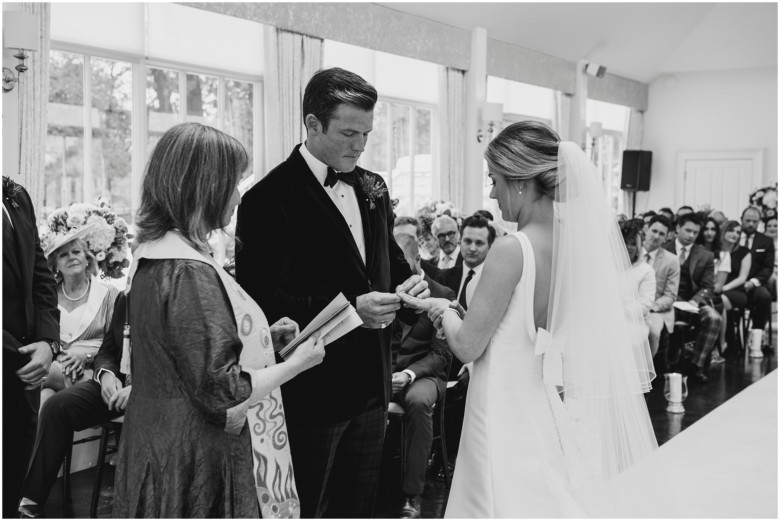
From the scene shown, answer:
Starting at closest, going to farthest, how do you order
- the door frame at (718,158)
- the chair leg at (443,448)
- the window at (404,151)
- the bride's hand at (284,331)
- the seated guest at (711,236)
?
the bride's hand at (284,331)
the chair leg at (443,448)
the seated guest at (711,236)
the window at (404,151)
the door frame at (718,158)

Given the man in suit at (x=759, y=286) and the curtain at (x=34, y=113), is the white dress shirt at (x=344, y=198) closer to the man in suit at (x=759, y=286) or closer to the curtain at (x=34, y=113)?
the curtain at (x=34, y=113)

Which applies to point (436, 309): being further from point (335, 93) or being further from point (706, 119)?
point (706, 119)

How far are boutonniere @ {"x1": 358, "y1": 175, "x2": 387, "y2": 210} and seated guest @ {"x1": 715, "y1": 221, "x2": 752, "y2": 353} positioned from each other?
6.87 m

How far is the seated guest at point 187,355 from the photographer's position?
173cm

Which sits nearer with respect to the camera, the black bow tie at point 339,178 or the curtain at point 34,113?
the black bow tie at point 339,178

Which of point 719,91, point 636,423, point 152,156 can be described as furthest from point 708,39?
point 152,156

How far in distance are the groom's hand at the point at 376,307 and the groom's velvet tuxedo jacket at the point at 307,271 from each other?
83 mm

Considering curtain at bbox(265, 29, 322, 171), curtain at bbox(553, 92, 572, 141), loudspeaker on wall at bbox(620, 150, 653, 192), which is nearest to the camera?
curtain at bbox(265, 29, 322, 171)

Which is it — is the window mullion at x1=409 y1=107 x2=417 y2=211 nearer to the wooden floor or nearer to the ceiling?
the ceiling

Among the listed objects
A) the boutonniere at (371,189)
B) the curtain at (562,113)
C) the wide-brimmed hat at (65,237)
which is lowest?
the wide-brimmed hat at (65,237)

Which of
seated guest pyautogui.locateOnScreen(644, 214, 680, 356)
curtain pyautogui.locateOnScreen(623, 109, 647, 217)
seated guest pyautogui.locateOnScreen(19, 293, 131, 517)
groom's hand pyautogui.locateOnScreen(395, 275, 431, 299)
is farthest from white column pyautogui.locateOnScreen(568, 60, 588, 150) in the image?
groom's hand pyautogui.locateOnScreen(395, 275, 431, 299)

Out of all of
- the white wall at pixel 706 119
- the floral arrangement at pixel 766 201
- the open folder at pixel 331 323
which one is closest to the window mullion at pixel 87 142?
the open folder at pixel 331 323

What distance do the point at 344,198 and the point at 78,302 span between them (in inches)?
98.7

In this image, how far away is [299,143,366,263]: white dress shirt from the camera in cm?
248
